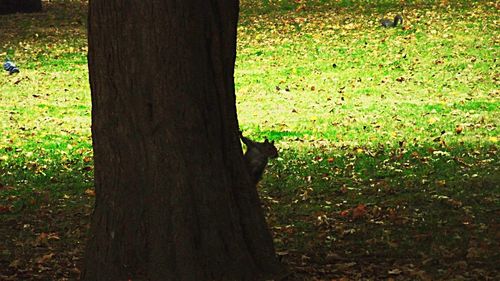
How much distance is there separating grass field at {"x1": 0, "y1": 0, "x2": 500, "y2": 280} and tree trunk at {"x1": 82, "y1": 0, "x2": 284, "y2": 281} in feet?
2.90

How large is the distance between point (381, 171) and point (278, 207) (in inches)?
59.0

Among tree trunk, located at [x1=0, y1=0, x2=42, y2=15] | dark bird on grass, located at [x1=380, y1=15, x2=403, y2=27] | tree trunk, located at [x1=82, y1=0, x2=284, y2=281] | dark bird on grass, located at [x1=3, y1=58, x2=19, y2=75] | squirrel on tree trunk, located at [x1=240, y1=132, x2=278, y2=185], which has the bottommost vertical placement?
dark bird on grass, located at [x1=3, y1=58, x2=19, y2=75]

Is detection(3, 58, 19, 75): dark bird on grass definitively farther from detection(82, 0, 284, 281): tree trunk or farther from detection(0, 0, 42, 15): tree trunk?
detection(82, 0, 284, 281): tree trunk

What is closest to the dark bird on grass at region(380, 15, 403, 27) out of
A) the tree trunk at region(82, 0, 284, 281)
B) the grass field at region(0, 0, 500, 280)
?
the grass field at region(0, 0, 500, 280)

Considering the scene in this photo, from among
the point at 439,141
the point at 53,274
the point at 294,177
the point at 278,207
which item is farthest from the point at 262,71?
the point at 53,274

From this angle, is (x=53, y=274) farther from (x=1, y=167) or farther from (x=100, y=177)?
(x=1, y=167)

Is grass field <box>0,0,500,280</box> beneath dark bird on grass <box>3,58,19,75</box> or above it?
above

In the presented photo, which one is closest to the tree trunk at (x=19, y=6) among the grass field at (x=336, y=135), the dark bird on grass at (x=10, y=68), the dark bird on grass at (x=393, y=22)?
the grass field at (x=336, y=135)

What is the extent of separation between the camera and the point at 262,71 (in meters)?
17.2

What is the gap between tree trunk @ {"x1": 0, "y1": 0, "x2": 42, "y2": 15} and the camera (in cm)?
2300

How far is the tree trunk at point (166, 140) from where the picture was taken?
598cm

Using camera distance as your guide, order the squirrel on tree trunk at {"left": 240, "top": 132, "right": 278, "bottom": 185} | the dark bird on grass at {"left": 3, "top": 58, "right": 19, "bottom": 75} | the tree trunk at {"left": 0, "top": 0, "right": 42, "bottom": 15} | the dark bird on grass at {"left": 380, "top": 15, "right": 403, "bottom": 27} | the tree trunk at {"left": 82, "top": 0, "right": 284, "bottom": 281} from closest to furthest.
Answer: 1. the tree trunk at {"left": 82, "top": 0, "right": 284, "bottom": 281}
2. the squirrel on tree trunk at {"left": 240, "top": 132, "right": 278, "bottom": 185}
3. the dark bird on grass at {"left": 3, "top": 58, "right": 19, "bottom": 75}
4. the dark bird on grass at {"left": 380, "top": 15, "right": 403, "bottom": 27}
5. the tree trunk at {"left": 0, "top": 0, "right": 42, "bottom": 15}

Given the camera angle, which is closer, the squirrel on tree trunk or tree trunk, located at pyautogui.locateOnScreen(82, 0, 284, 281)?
tree trunk, located at pyautogui.locateOnScreen(82, 0, 284, 281)

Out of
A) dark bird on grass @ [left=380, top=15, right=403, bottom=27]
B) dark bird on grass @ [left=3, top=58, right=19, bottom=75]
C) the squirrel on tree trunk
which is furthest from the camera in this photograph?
dark bird on grass @ [left=380, top=15, right=403, bottom=27]
